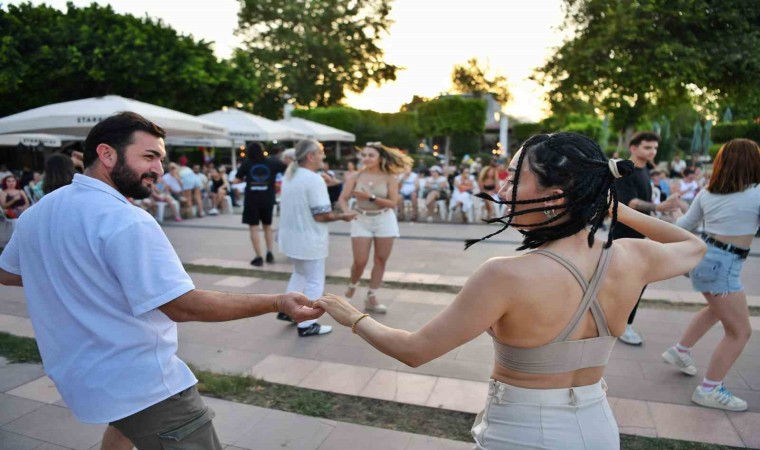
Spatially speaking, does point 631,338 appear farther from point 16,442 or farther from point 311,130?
point 311,130

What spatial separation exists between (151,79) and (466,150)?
1042 inches

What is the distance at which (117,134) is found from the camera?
1.91 meters

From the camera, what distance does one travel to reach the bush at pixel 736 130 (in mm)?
32975

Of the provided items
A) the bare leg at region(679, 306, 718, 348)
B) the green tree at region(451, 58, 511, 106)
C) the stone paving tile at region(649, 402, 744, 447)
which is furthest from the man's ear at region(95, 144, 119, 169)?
the green tree at region(451, 58, 511, 106)

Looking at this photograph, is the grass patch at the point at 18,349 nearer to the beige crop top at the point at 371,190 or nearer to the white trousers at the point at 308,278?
the white trousers at the point at 308,278

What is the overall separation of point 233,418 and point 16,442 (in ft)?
4.29

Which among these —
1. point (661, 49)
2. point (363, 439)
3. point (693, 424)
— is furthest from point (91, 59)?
point (693, 424)

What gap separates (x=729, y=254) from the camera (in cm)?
360

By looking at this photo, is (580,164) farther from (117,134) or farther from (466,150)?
(466,150)

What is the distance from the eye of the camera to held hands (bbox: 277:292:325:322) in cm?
197

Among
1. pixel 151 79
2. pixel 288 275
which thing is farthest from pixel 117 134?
pixel 151 79

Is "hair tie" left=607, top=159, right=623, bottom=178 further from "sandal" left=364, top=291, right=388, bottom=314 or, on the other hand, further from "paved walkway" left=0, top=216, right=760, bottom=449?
"sandal" left=364, top=291, right=388, bottom=314

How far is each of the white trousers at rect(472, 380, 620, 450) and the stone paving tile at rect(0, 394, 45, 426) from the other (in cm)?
345

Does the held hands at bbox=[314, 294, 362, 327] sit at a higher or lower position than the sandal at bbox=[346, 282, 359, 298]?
higher
